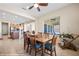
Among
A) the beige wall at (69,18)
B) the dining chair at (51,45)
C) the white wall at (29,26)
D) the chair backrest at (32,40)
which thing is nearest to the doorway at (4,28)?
the white wall at (29,26)

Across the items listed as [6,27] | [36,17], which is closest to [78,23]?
[36,17]

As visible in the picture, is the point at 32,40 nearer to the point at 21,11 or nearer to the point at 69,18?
the point at 21,11

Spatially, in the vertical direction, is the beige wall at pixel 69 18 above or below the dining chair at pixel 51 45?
above

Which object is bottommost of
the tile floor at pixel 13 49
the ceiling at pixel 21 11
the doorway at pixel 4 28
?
the tile floor at pixel 13 49

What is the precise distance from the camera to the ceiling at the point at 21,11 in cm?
208

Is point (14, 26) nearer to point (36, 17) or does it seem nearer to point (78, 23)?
point (36, 17)

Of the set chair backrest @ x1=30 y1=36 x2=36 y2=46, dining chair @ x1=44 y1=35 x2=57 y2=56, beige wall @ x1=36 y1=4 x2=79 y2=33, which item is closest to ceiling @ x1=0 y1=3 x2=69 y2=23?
beige wall @ x1=36 y1=4 x2=79 y2=33

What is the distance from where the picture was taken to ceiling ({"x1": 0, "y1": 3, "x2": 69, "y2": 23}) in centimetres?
208

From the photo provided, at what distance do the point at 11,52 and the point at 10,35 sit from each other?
348 millimetres

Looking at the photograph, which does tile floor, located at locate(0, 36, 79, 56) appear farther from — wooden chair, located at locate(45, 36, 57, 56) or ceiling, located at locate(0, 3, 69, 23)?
ceiling, located at locate(0, 3, 69, 23)

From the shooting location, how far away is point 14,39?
7.20 ft

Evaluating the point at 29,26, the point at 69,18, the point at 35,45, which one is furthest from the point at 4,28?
the point at 69,18

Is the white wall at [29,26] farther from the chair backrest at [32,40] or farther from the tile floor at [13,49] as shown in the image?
the tile floor at [13,49]

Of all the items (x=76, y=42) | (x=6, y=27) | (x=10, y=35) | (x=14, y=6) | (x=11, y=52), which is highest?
(x=14, y=6)
